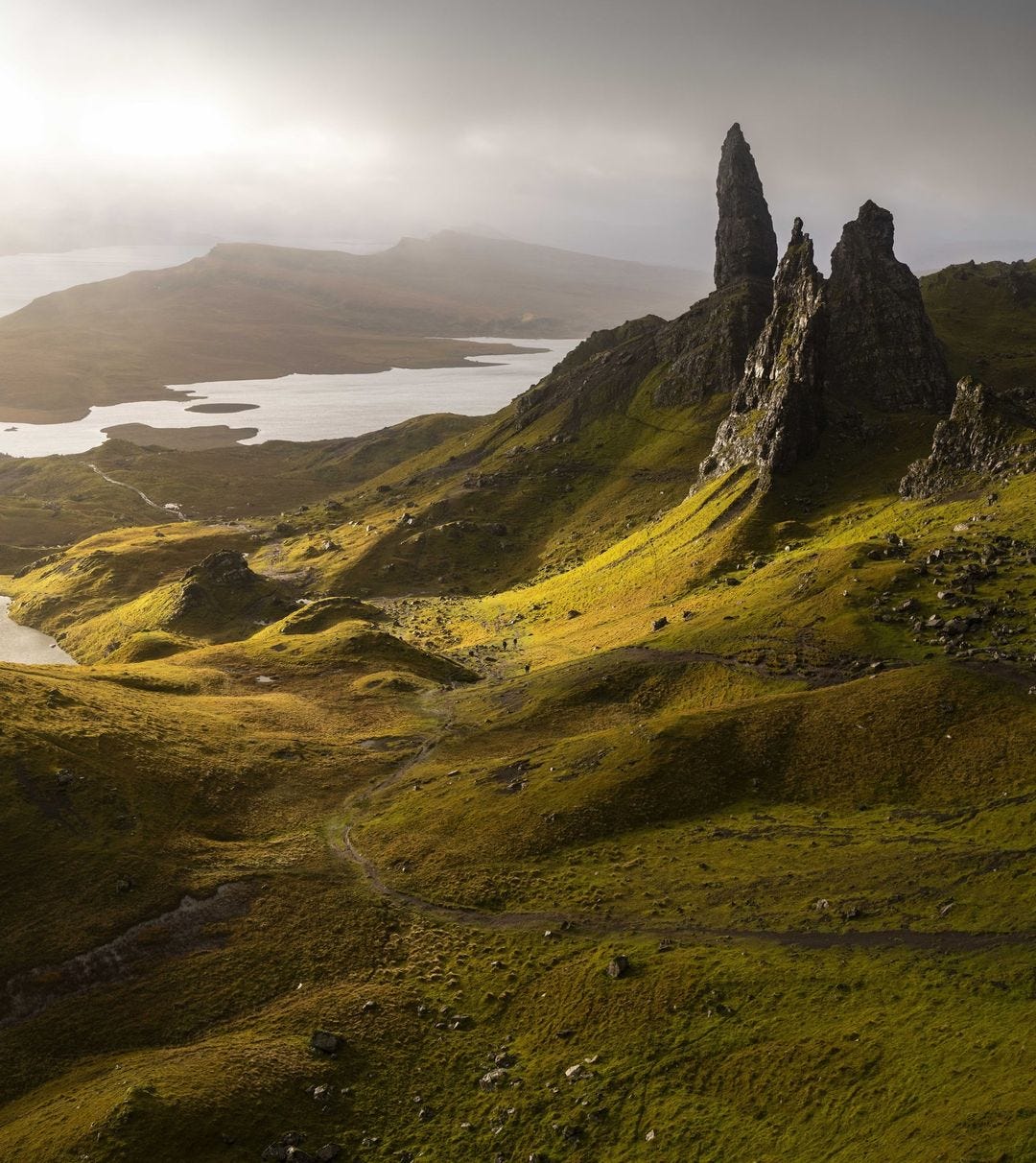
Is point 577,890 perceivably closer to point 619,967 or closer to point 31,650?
point 619,967

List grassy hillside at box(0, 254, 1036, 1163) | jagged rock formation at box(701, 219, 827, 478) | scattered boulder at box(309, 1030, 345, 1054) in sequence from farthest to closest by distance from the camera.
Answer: jagged rock formation at box(701, 219, 827, 478) → scattered boulder at box(309, 1030, 345, 1054) → grassy hillside at box(0, 254, 1036, 1163)

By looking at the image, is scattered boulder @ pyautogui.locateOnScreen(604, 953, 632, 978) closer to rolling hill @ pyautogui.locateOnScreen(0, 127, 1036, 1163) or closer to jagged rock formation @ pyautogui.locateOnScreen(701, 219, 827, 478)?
rolling hill @ pyautogui.locateOnScreen(0, 127, 1036, 1163)

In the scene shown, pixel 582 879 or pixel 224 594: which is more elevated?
pixel 582 879

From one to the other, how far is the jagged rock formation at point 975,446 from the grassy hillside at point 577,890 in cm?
411

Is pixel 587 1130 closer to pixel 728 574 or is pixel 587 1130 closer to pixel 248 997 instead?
pixel 248 997

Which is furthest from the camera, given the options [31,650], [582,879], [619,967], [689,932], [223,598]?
[31,650]

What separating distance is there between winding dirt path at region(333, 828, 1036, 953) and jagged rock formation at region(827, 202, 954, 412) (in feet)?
496

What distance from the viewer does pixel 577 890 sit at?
62031mm

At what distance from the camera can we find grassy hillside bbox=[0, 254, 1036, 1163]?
4256 centimetres

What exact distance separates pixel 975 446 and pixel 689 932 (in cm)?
9565

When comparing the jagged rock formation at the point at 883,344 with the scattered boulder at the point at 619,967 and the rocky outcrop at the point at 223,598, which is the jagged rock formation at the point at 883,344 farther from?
the scattered boulder at the point at 619,967

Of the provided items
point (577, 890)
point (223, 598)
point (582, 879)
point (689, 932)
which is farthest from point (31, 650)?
point (689, 932)

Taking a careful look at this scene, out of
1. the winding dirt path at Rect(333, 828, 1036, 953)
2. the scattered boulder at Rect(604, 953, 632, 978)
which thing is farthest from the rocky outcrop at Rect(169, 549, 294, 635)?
the scattered boulder at Rect(604, 953, 632, 978)

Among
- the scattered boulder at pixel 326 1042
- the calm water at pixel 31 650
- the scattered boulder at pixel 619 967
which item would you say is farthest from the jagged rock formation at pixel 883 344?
the calm water at pixel 31 650
